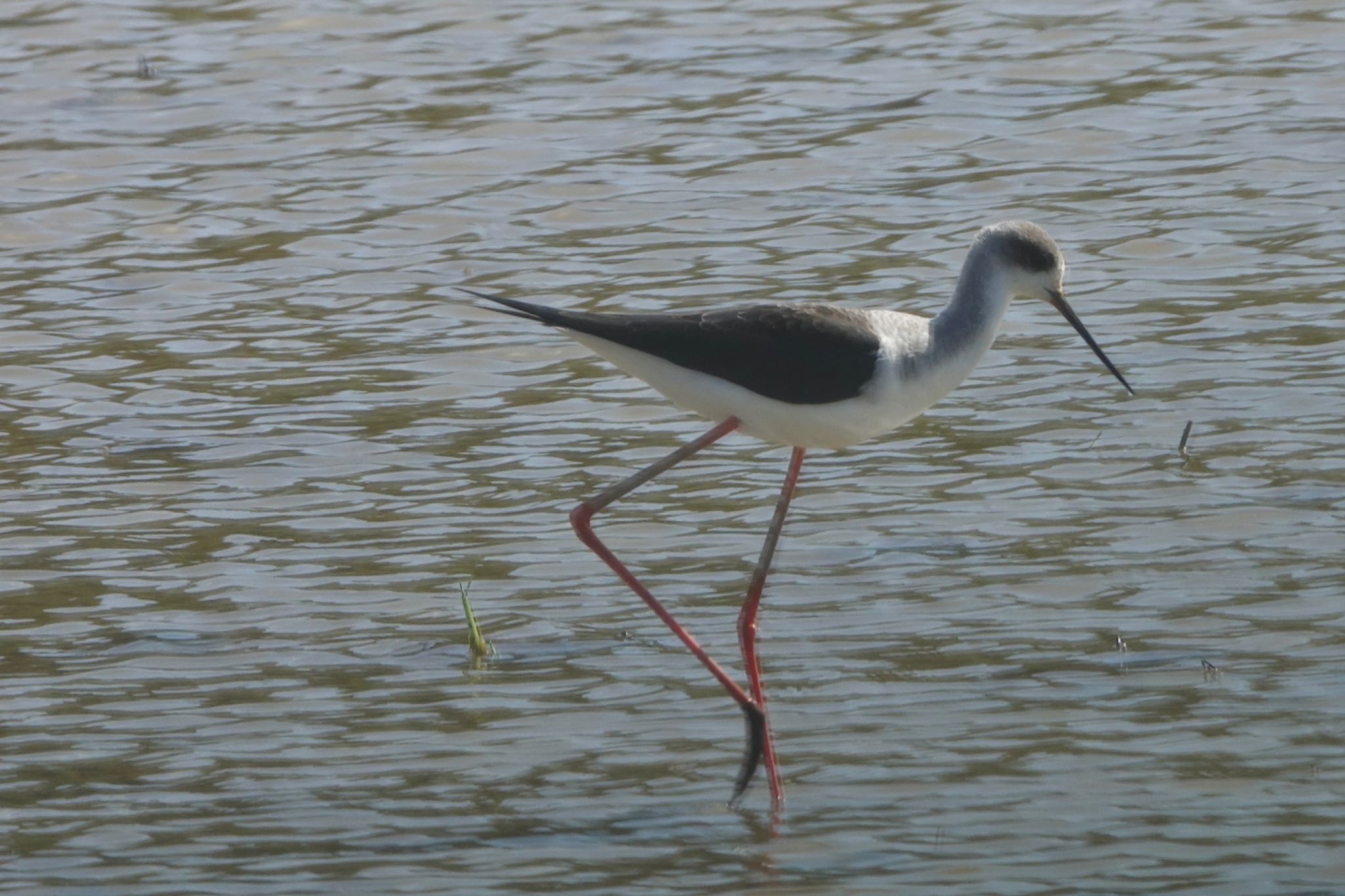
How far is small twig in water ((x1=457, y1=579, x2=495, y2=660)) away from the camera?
6.04 meters

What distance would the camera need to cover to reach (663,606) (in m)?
6.46

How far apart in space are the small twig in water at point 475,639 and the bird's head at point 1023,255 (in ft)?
5.72

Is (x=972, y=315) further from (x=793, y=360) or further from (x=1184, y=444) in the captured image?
(x=1184, y=444)

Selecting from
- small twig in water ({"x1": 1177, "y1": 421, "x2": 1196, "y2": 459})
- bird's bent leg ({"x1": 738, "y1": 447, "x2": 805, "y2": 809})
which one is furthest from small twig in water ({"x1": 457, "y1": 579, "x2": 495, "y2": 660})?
small twig in water ({"x1": 1177, "y1": 421, "x2": 1196, "y2": 459})

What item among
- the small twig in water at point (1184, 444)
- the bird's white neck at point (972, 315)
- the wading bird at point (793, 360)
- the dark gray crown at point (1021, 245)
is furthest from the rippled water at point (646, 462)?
the dark gray crown at point (1021, 245)

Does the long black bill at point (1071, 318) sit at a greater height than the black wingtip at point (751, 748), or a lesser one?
greater

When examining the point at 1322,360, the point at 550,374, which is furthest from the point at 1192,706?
the point at 550,374

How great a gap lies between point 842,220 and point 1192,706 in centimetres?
458

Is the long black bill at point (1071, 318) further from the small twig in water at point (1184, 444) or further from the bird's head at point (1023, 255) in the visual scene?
the small twig in water at point (1184, 444)

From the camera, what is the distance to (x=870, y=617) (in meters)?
6.36

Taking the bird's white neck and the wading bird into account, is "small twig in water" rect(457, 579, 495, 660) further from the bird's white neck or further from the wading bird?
the bird's white neck

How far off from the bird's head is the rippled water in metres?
0.91

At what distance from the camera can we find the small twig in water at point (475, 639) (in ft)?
19.8

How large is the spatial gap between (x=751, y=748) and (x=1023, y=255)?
163cm
